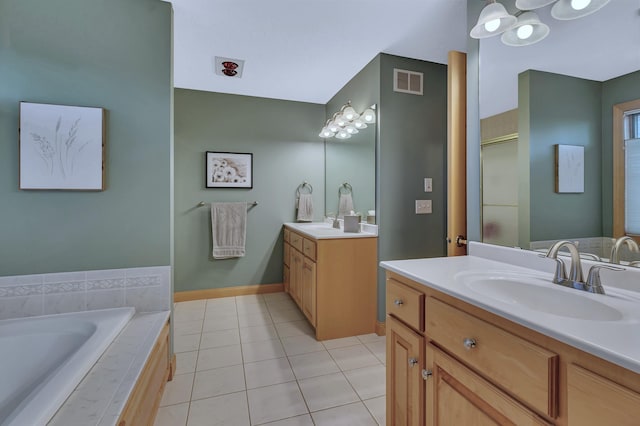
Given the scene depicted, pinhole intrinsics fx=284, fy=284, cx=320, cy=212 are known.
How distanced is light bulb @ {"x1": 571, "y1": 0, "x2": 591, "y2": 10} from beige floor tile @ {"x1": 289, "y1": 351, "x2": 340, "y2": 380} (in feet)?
7.24

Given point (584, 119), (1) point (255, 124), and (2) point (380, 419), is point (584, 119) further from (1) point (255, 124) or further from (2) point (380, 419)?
(1) point (255, 124)

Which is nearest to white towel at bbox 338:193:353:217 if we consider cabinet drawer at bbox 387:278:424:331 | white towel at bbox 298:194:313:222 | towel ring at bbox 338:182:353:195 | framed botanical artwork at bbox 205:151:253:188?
towel ring at bbox 338:182:353:195

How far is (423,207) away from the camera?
2.55 meters

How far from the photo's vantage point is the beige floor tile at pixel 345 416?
1451 mm

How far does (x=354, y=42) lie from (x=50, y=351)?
2649 mm

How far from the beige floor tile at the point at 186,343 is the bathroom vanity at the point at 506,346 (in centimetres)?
160

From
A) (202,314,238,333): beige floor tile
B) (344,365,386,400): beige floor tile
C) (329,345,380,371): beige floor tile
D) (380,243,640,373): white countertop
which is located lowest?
(344,365,386,400): beige floor tile

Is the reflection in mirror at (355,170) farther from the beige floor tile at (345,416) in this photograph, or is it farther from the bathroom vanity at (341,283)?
the beige floor tile at (345,416)

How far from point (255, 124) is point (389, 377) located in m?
2.99

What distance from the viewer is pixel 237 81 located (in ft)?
9.69

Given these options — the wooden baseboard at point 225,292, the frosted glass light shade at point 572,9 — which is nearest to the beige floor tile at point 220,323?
the wooden baseboard at point 225,292

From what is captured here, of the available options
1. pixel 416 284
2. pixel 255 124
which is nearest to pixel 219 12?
pixel 255 124

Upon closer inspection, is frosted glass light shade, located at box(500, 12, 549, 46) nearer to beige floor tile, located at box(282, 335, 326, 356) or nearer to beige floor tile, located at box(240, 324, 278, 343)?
beige floor tile, located at box(282, 335, 326, 356)

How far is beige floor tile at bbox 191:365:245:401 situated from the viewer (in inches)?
66.4
